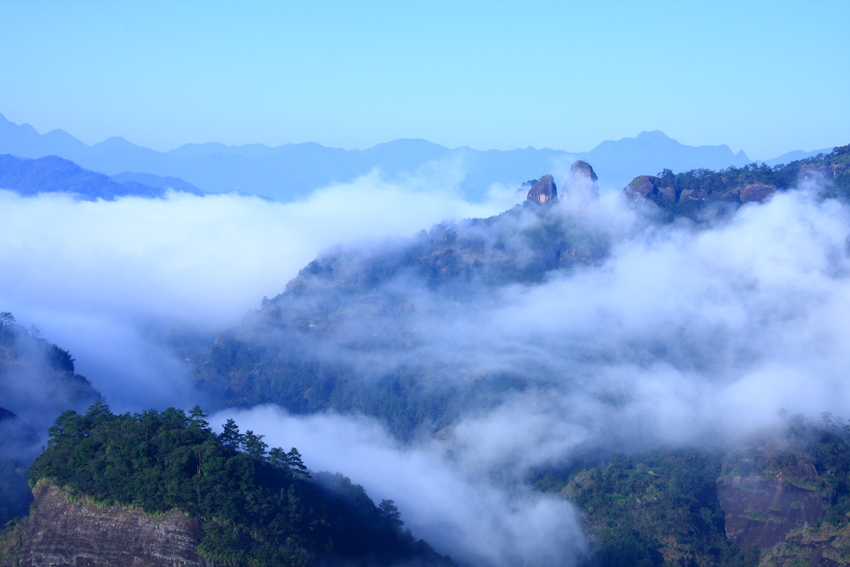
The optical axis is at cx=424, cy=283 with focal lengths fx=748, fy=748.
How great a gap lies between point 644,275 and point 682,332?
11854mm

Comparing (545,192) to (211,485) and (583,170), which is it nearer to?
(583,170)

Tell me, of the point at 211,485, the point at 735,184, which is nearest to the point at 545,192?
the point at 735,184

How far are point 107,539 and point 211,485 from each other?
473 cm

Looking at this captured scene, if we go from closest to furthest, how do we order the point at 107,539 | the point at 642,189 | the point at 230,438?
the point at 107,539, the point at 230,438, the point at 642,189

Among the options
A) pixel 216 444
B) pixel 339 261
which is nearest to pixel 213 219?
pixel 339 261

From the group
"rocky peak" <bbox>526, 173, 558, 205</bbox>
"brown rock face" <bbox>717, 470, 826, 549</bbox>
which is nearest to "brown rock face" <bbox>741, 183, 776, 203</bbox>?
"rocky peak" <bbox>526, 173, 558, 205</bbox>

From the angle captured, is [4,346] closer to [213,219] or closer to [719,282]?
[719,282]

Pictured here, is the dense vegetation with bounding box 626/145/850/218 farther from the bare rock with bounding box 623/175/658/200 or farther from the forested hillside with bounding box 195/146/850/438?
the forested hillside with bounding box 195/146/850/438

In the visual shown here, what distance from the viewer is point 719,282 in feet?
286

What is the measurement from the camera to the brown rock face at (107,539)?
102 ft

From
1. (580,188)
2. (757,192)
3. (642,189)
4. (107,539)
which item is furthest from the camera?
(580,188)

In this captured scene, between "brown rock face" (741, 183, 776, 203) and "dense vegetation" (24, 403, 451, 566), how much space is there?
74.7 m

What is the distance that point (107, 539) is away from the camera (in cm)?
3175

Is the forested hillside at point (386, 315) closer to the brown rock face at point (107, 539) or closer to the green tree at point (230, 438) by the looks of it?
the green tree at point (230, 438)
